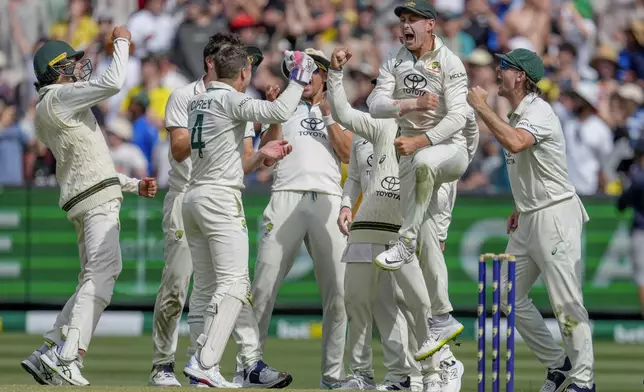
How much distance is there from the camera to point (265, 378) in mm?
10492

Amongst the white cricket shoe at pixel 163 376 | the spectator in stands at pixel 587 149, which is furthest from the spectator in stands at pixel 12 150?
the white cricket shoe at pixel 163 376

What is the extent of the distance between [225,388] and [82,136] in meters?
2.21

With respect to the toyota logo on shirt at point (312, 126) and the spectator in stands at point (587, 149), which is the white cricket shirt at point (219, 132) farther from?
the spectator in stands at point (587, 149)

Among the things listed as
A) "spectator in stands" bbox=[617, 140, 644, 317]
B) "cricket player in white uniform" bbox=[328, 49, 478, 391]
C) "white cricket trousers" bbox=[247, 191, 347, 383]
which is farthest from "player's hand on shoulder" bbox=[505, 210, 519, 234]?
"spectator in stands" bbox=[617, 140, 644, 317]

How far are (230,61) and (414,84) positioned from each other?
132cm

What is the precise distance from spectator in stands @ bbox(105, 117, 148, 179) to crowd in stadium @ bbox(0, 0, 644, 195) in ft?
0.06

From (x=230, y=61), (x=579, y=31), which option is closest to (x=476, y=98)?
(x=230, y=61)

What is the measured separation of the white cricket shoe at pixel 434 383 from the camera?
10.1 meters

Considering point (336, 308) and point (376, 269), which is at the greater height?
point (376, 269)

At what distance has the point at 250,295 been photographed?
10.3 m

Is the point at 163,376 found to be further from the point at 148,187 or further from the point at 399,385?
the point at 399,385

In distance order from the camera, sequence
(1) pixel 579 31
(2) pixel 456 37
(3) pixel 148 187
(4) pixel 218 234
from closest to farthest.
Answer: (4) pixel 218 234
(3) pixel 148 187
(2) pixel 456 37
(1) pixel 579 31

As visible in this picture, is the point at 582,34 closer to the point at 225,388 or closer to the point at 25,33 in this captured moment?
the point at 25,33

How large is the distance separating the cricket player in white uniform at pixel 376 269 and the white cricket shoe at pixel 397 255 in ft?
1.14
